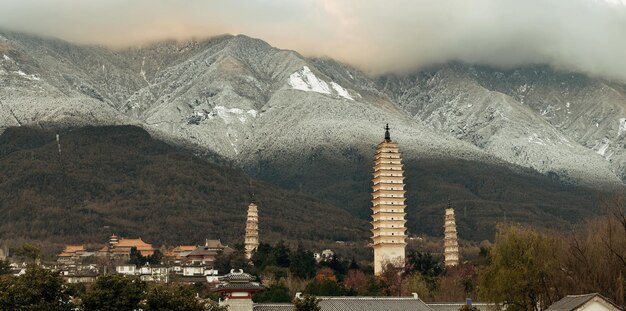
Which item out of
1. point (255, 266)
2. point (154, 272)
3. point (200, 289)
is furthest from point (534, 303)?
point (154, 272)

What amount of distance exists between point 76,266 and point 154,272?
38.6 ft

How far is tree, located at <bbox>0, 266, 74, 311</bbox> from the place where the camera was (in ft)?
290

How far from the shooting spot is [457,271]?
485 feet

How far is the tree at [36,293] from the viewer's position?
88.3 meters

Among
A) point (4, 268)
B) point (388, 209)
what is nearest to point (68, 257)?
point (388, 209)

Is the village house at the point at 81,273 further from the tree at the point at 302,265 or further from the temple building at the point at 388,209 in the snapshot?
the temple building at the point at 388,209

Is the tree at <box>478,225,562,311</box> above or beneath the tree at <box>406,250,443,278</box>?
beneath

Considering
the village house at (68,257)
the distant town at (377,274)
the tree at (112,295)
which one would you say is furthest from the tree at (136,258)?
the tree at (112,295)

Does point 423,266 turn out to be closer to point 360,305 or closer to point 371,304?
point 371,304

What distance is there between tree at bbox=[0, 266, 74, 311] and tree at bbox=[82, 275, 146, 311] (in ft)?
6.03

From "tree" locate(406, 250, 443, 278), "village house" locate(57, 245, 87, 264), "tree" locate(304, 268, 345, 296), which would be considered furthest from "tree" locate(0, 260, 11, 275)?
"tree" locate(406, 250, 443, 278)

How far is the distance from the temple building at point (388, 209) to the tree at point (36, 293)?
76125 millimetres

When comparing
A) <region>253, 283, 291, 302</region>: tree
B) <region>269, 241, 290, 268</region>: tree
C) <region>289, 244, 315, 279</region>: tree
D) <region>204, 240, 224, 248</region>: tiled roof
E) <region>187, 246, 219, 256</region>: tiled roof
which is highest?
<region>204, 240, 224, 248</region>: tiled roof

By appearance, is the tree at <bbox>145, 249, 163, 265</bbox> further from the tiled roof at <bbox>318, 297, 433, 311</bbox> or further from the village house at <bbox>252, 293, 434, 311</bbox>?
the tiled roof at <bbox>318, 297, 433, 311</bbox>
